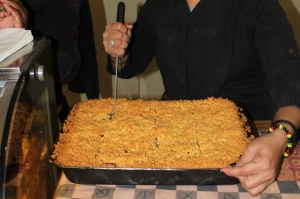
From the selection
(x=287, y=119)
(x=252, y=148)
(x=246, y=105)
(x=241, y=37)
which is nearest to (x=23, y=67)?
(x=252, y=148)

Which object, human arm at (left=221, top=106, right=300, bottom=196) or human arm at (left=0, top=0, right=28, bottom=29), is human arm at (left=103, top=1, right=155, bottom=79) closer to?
human arm at (left=0, top=0, right=28, bottom=29)

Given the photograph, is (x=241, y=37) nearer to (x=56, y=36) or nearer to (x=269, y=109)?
(x=269, y=109)

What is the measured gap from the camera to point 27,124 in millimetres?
685

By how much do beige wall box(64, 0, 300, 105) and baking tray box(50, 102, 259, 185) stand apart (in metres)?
1.50

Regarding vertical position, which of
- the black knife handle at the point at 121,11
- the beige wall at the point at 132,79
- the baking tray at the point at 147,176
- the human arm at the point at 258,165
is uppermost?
the black knife handle at the point at 121,11

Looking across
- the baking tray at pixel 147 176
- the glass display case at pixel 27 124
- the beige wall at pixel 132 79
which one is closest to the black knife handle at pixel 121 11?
the glass display case at pixel 27 124

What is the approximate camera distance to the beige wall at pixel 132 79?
7.07 feet

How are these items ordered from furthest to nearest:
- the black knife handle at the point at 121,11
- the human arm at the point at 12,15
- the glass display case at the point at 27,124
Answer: the black knife handle at the point at 121,11 → the human arm at the point at 12,15 → the glass display case at the point at 27,124

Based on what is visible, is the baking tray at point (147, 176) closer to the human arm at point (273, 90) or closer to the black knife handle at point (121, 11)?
the human arm at point (273, 90)

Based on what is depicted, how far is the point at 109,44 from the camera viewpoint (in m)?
1.13

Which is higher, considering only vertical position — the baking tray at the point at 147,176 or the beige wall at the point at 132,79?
the baking tray at the point at 147,176

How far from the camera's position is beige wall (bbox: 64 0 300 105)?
2.15 meters

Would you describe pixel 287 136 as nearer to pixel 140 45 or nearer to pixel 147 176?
pixel 147 176

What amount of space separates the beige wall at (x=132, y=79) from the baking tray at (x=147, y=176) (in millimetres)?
1505
